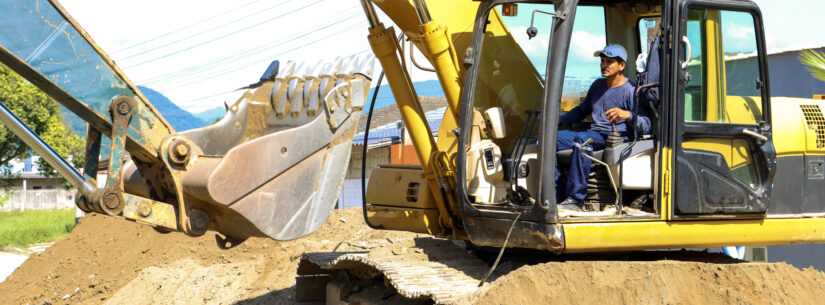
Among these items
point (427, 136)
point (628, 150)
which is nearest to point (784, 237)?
point (628, 150)

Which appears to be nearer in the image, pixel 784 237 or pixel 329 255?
pixel 784 237

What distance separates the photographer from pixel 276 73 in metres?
7.97

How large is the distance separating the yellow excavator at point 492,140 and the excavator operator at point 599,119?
0.09 metres

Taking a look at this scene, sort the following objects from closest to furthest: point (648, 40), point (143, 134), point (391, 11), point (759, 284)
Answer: point (759, 284)
point (143, 134)
point (391, 11)
point (648, 40)

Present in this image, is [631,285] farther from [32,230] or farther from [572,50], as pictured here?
[32,230]

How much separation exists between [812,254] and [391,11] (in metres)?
9.71

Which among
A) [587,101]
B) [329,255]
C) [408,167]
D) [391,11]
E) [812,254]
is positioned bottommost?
[812,254]

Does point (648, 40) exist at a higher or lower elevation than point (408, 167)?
higher

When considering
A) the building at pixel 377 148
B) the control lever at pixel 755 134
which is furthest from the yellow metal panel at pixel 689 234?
the building at pixel 377 148

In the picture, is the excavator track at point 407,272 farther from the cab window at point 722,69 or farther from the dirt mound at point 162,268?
the dirt mound at point 162,268

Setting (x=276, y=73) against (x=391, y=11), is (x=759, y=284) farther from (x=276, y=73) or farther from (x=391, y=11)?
(x=276, y=73)

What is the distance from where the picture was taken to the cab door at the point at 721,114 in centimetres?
648

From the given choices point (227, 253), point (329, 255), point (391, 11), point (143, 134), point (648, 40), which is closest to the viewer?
point (143, 134)

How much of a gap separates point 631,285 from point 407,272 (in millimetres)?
1551
